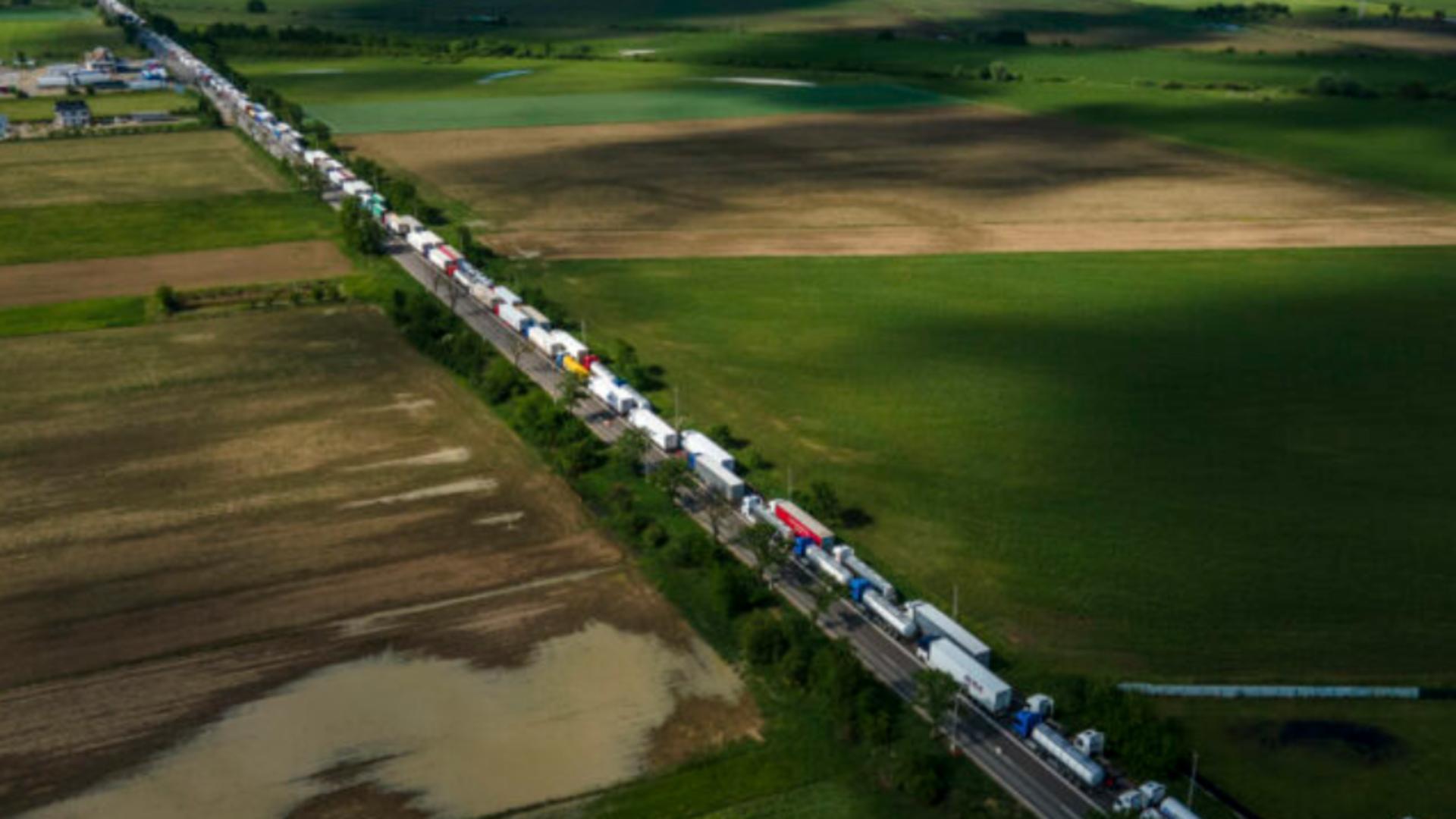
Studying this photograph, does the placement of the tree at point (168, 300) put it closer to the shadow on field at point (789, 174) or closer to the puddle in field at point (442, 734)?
the shadow on field at point (789, 174)

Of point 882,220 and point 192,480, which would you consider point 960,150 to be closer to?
point 882,220

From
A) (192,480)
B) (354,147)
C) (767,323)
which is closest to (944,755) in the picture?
(192,480)

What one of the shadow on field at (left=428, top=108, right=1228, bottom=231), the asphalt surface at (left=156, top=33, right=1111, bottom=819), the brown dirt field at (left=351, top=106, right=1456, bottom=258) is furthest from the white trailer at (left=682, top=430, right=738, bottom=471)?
the shadow on field at (left=428, top=108, right=1228, bottom=231)

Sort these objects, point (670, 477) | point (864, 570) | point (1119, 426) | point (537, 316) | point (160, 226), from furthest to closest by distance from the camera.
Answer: point (160, 226), point (537, 316), point (1119, 426), point (670, 477), point (864, 570)

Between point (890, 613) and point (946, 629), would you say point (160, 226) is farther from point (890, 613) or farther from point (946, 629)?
point (946, 629)

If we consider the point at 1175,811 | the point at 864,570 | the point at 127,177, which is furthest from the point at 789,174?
the point at 1175,811

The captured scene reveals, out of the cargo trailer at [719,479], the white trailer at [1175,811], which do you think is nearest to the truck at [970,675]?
the white trailer at [1175,811]
